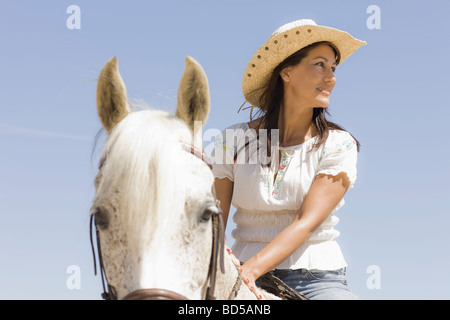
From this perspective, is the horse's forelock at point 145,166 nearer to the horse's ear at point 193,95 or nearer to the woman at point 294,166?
the horse's ear at point 193,95

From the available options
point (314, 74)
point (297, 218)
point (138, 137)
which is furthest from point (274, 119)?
point (138, 137)

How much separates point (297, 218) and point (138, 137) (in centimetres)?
173

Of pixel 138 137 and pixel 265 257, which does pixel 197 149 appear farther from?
pixel 265 257

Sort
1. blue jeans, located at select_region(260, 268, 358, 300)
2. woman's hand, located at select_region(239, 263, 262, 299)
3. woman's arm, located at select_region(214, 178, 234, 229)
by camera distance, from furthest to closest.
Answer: woman's arm, located at select_region(214, 178, 234, 229)
blue jeans, located at select_region(260, 268, 358, 300)
woman's hand, located at select_region(239, 263, 262, 299)

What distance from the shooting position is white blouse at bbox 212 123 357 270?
396 centimetres

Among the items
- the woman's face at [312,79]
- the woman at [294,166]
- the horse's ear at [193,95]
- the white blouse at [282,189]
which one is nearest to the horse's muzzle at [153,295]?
the horse's ear at [193,95]

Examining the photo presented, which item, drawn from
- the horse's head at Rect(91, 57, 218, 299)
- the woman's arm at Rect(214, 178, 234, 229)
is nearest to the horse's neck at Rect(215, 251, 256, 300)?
the horse's head at Rect(91, 57, 218, 299)

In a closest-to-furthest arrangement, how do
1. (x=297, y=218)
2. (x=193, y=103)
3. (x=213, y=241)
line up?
(x=213, y=241) → (x=193, y=103) → (x=297, y=218)

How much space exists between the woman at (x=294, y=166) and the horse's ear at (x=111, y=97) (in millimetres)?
1395

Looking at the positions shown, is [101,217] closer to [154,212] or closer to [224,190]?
[154,212]

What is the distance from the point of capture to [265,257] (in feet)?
11.1

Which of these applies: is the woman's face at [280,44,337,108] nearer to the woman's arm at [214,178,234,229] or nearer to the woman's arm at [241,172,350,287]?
the woman's arm at [241,172,350,287]

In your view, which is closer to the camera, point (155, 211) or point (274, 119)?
point (155, 211)

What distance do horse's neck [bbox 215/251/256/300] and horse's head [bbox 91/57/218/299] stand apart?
0.92 ft
